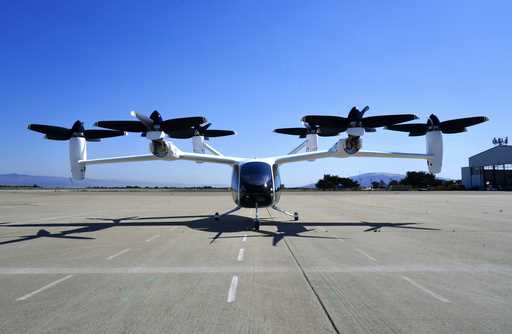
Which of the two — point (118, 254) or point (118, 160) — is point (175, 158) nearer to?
point (118, 160)

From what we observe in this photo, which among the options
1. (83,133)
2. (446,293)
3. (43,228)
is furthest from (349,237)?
(83,133)

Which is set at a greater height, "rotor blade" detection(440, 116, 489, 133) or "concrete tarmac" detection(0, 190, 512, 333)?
"rotor blade" detection(440, 116, 489, 133)

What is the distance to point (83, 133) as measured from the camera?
65.8 feet

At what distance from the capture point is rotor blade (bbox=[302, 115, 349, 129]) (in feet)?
55.1

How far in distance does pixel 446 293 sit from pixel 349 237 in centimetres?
733

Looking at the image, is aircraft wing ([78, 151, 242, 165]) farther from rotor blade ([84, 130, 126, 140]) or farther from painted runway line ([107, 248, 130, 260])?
painted runway line ([107, 248, 130, 260])

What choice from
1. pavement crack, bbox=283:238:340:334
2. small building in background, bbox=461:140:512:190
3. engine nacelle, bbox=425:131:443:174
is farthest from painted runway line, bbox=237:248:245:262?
small building in background, bbox=461:140:512:190

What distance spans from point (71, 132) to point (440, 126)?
69.1 feet

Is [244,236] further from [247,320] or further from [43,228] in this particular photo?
[43,228]

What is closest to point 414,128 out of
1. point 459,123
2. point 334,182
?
point 459,123

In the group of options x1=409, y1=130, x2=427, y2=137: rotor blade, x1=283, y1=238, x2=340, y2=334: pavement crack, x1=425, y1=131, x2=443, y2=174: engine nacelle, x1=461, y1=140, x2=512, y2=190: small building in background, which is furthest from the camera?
x1=461, y1=140, x2=512, y2=190: small building in background

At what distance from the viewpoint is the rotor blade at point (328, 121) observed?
16.8 meters

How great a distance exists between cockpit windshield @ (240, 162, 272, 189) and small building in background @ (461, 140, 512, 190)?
277ft

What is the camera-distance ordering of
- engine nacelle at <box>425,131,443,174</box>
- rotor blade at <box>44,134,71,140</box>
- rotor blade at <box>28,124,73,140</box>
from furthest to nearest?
rotor blade at <box>44,134,71,140</box> < engine nacelle at <box>425,131,443,174</box> < rotor blade at <box>28,124,73,140</box>
